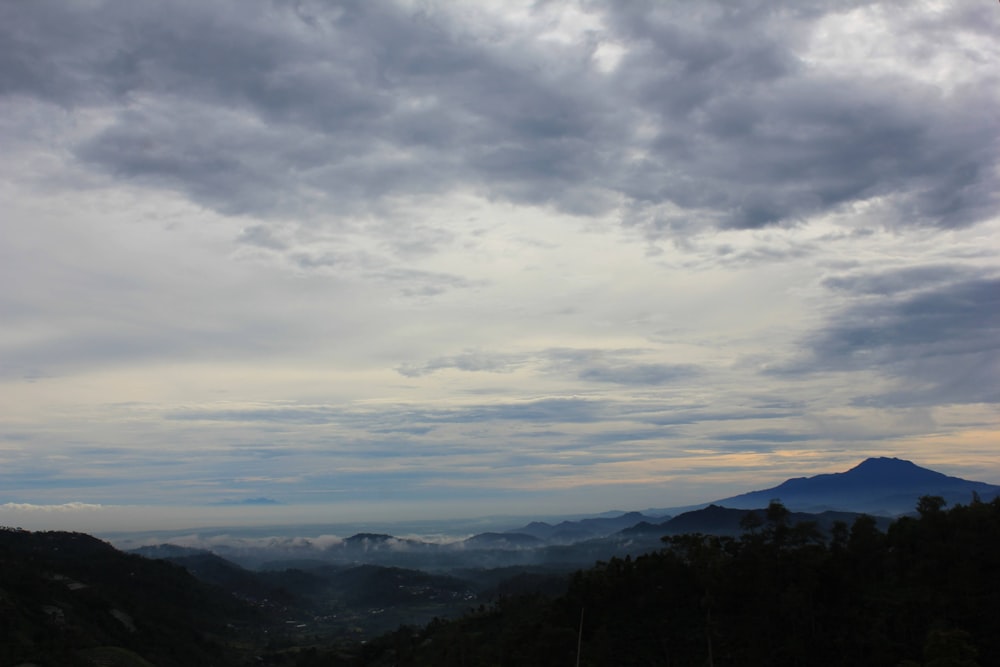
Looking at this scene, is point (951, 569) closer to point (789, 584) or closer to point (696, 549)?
point (789, 584)

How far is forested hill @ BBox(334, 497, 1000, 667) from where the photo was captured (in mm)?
65375

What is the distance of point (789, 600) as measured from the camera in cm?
7062

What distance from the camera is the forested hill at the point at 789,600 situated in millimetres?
65375

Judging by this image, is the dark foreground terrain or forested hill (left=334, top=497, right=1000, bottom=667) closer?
the dark foreground terrain

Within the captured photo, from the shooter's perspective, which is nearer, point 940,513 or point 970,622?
point 970,622

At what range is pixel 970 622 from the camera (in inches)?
2456

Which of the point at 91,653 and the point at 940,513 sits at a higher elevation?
the point at 940,513

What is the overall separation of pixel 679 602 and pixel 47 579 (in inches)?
7521

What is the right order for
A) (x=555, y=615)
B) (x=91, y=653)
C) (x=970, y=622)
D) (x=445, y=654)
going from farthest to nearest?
(x=91, y=653)
(x=445, y=654)
(x=555, y=615)
(x=970, y=622)

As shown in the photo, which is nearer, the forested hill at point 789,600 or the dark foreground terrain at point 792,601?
the dark foreground terrain at point 792,601

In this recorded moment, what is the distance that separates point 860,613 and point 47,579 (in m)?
212

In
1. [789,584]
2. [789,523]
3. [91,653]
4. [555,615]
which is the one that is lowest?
[91,653]

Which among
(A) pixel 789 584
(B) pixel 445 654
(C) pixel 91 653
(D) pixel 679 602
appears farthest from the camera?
(C) pixel 91 653

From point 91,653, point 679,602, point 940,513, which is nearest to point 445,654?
point 679,602
